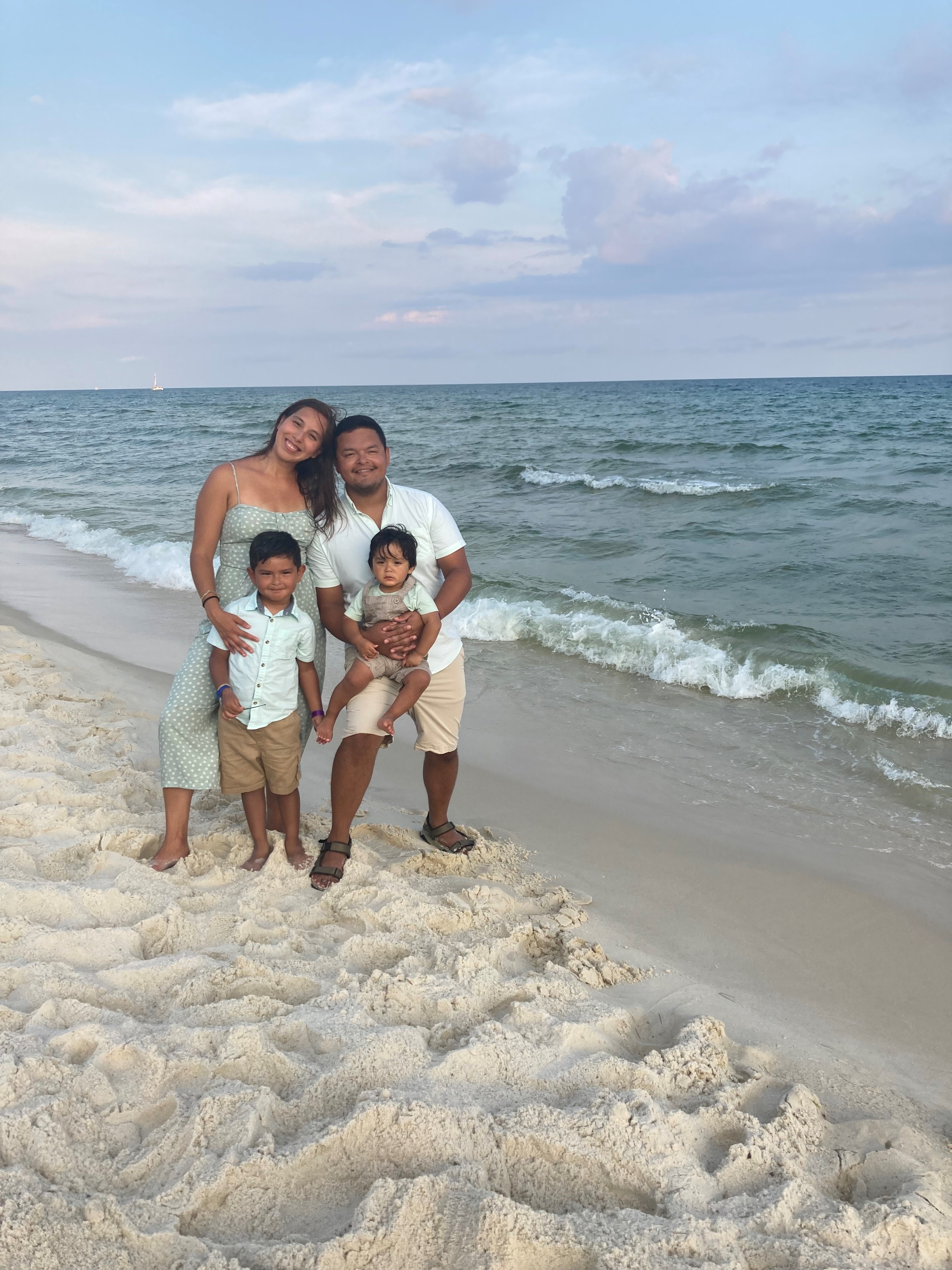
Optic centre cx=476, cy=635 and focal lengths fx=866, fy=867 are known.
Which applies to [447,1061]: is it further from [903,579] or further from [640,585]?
[903,579]

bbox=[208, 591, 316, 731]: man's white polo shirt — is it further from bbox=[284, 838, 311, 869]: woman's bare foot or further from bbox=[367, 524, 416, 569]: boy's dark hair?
bbox=[284, 838, 311, 869]: woman's bare foot

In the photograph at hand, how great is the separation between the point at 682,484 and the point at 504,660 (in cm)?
996

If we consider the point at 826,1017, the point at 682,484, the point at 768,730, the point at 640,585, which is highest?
the point at 682,484

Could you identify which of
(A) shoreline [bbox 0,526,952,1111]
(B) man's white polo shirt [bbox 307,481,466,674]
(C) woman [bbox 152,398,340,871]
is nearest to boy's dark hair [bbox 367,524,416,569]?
(B) man's white polo shirt [bbox 307,481,466,674]

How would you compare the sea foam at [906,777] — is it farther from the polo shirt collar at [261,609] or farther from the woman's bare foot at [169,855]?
the woman's bare foot at [169,855]

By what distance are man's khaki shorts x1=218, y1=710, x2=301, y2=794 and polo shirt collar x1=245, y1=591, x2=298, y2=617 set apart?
1.31 ft

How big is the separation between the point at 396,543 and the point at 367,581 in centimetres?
30

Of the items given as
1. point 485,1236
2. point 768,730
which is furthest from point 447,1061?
point 768,730

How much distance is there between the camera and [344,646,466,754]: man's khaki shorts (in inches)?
142

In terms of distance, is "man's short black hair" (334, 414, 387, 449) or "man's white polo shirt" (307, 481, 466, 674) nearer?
"man's short black hair" (334, 414, 387, 449)

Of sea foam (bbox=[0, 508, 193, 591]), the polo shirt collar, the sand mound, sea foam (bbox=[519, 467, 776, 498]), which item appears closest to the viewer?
the sand mound

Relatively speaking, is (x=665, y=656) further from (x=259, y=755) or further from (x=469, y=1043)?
(x=469, y=1043)

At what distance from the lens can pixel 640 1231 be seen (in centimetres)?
185

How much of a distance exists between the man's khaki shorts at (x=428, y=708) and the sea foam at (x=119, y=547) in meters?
5.80
